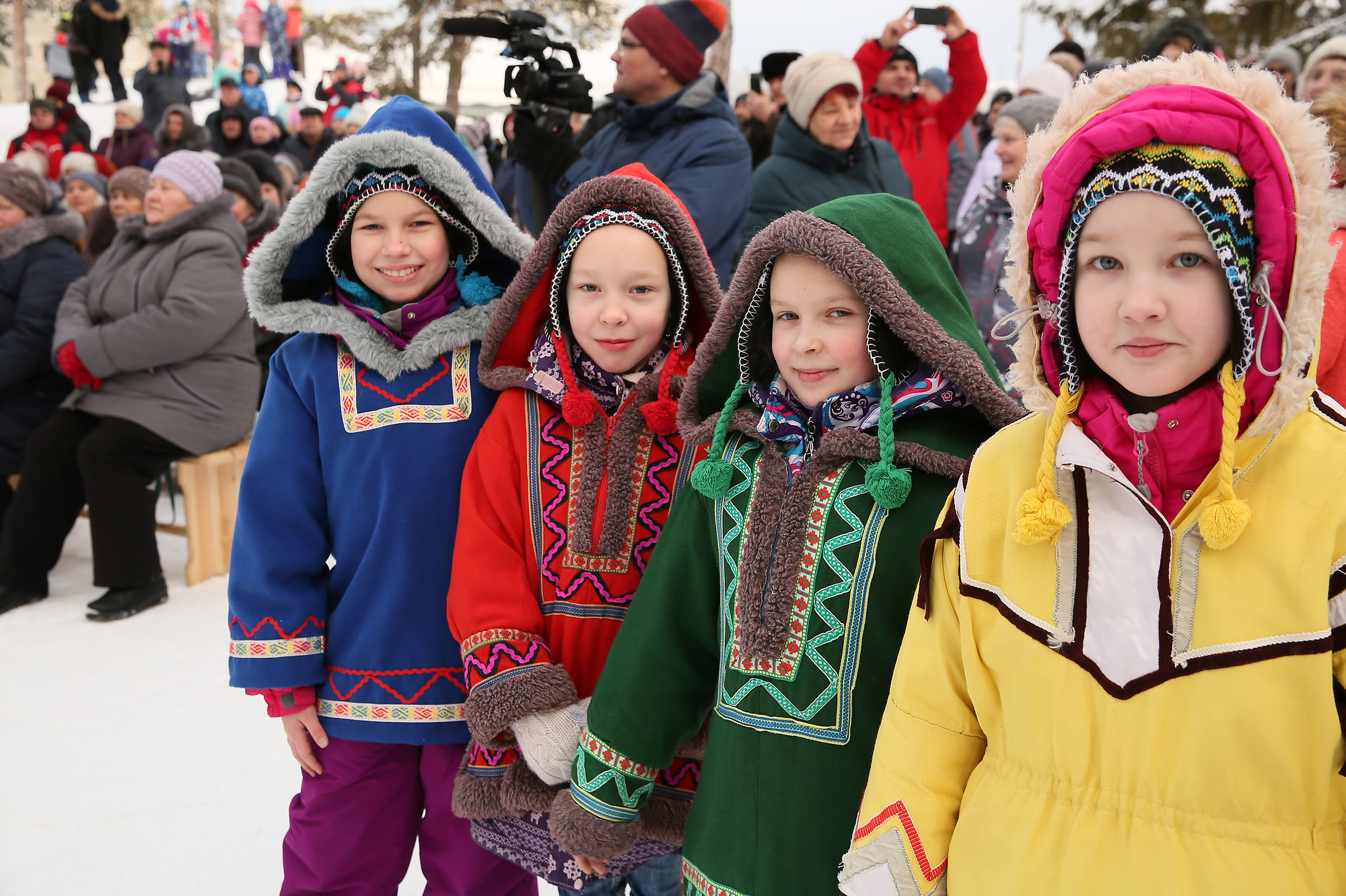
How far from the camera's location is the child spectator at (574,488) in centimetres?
146

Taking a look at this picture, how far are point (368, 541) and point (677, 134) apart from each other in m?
1.83

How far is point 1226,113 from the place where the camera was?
3.02ft

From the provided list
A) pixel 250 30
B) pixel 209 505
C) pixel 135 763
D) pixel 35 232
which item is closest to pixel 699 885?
pixel 135 763

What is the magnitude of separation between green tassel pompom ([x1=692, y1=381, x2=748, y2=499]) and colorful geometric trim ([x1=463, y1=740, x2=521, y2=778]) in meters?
0.54

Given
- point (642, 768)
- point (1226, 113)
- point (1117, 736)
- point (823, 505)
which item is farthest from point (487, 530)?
point (1226, 113)

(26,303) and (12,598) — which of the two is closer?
(12,598)

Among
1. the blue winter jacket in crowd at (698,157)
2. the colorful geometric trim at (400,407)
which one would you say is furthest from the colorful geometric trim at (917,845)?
the blue winter jacket in crowd at (698,157)

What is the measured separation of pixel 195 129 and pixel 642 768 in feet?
32.1

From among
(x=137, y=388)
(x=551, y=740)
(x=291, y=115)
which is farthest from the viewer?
(x=291, y=115)

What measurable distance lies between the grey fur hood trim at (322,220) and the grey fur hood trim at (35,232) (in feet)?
9.63

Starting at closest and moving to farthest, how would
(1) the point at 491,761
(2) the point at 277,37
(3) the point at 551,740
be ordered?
(3) the point at 551,740 < (1) the point at 491,761 < (2) the point at 277,37

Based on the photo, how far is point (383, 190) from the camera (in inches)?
68.3

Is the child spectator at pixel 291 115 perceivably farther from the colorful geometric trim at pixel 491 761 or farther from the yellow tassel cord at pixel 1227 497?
the yellow tassel cord at pixel 1227 497

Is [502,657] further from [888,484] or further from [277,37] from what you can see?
[277,37]
